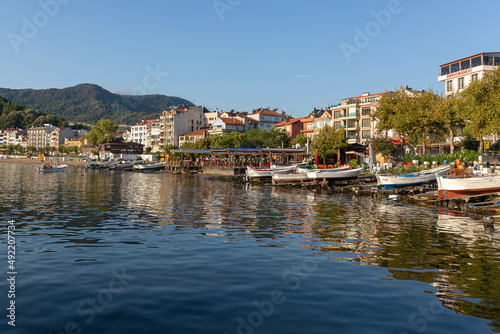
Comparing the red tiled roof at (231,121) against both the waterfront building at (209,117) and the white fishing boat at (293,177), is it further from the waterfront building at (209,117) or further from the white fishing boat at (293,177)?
the white fishing boat at (293,177)

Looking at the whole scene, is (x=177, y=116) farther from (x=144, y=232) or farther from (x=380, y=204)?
(x=144, y=232)

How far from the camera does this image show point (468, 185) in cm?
3048

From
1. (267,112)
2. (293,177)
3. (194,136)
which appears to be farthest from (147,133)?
(293,177)

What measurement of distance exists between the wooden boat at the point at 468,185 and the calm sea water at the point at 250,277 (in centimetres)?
1070

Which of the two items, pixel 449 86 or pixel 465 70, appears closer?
pixel 465 70

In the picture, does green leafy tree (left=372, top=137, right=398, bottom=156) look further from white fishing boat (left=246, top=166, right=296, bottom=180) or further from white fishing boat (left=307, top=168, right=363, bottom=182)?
white fishing boat (left=307, top=168, right=363, bottom=182)

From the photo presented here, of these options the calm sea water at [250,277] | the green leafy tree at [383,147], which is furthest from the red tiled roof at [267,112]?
the calm sea water at [250,277]

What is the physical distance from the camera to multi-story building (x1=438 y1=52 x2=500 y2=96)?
6825 cm

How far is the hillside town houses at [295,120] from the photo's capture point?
72781 millimetres

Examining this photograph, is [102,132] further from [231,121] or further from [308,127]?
[308,127]

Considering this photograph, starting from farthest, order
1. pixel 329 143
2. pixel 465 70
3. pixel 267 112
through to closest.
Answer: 1. pixel 267 112
2. pixel 329 143
3. pixel 465 70

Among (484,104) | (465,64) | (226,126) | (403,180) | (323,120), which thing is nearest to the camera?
(403,180)

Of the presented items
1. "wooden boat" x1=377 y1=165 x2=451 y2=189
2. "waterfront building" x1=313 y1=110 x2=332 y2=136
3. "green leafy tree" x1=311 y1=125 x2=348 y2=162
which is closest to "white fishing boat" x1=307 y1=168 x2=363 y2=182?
"wooden boat" x1=377 y1=165 x2=451 y2=189

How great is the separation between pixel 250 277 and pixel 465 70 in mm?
75258
